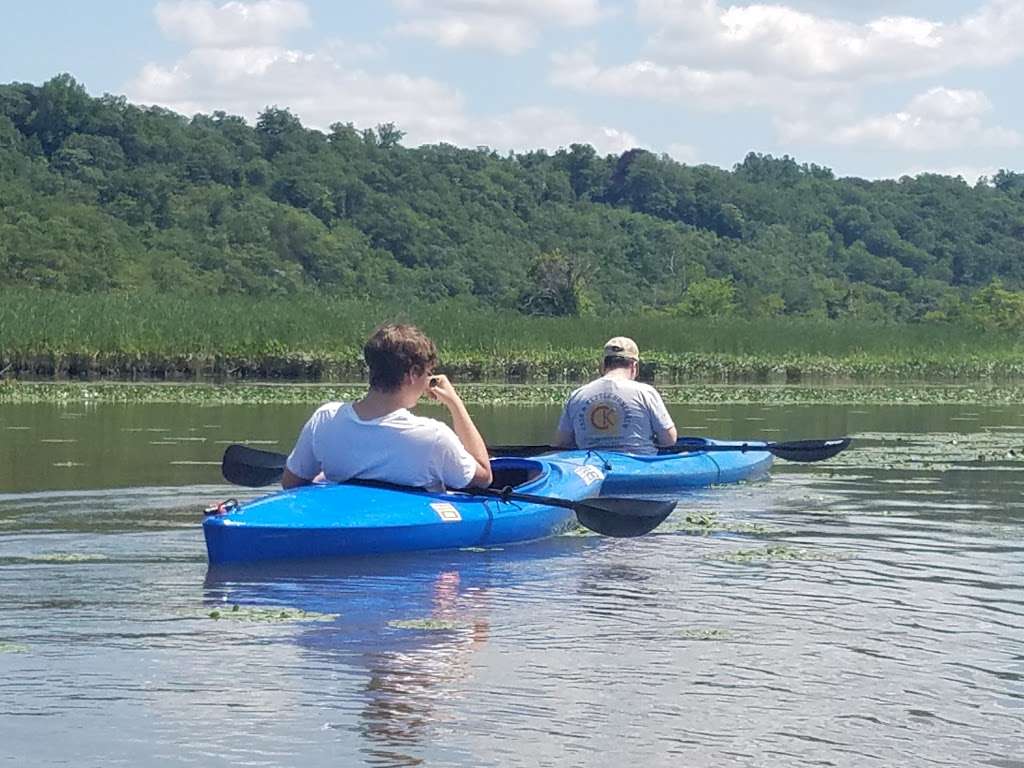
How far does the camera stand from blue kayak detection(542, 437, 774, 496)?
1270 cm

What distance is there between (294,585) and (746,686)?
264 centimetres

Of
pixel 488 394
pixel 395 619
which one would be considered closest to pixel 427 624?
pixel 395 619

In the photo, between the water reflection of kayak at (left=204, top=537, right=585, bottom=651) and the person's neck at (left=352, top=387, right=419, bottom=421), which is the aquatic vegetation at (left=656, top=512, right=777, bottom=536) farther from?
the person's neck at (left=352, top=387, right=419, bottom=421)

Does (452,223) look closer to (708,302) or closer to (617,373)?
(708,302)

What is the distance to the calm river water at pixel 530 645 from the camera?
219 inches

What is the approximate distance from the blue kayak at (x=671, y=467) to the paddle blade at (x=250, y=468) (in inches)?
68.6

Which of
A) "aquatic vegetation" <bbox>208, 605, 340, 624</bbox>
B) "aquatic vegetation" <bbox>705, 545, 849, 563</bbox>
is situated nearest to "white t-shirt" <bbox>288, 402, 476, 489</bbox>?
"aquatic vegetation" <bbox>705, 545, 849, 563</bbox>

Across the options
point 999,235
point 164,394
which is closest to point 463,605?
point 164,394

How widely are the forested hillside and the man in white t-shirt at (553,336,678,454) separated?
4484 centimetres

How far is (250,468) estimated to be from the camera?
1127cm

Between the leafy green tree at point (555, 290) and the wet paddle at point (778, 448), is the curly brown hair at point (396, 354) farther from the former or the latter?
the leafy green tree at point (555, 290)

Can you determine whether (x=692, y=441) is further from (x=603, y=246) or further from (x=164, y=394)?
(x=603, y=246)

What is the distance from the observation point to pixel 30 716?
5.74 metres

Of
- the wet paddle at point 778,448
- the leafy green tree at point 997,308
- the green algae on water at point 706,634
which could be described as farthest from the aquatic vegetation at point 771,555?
the leafy green tree at point 997,308
